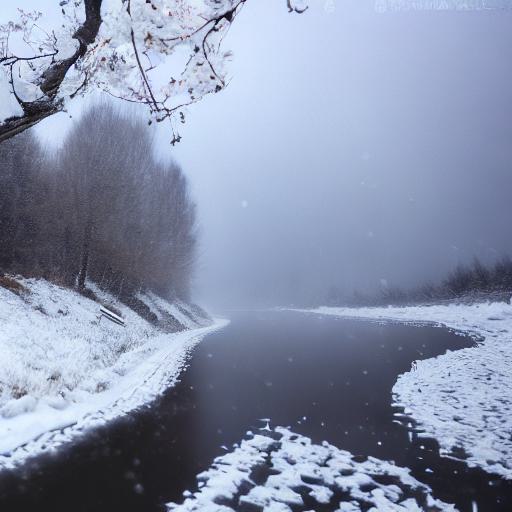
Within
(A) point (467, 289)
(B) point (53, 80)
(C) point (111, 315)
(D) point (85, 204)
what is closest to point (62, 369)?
(B) point (53, 80)

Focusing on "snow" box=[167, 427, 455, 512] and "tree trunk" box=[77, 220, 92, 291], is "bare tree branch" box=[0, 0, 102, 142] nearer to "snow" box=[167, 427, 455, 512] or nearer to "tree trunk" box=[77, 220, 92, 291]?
"snow" box=[167, 427, 455, 512]

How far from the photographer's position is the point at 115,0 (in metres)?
3.00

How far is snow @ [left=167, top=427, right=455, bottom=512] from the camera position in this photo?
323 cm

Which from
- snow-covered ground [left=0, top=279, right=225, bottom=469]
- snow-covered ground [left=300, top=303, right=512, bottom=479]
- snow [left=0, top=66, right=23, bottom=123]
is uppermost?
snow [left=0, top=66, right=23, bottom=123]

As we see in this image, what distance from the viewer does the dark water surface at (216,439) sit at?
3.30 m

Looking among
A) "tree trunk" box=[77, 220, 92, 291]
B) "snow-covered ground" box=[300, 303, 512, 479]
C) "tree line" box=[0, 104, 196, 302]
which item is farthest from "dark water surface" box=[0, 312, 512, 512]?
"tree line" box=[0, 104, 196, 302]

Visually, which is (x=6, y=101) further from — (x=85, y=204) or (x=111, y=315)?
(x=85, y=204)

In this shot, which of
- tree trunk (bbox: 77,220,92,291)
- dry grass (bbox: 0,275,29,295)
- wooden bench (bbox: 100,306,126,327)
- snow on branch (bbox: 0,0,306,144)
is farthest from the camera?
tree trunk (bbox: 77,220,92,291)

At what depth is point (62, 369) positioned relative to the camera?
7.31 meters

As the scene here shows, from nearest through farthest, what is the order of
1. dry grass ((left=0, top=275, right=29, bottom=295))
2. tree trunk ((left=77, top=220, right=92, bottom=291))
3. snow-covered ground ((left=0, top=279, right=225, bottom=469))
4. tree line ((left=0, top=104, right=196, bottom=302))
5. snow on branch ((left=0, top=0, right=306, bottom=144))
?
snow on branch ((left=0, top=0, right=306, bottom=144))
snow-covered ground ((left=0, top=279, right=225, bottom=469))
dry grass ((left=0, top=275, right=29, bottom=295))
tree line ((left=0, top=104, right=196, bottom=302))
tree trunk ((left=77, top=220, right=92, bottom=291))

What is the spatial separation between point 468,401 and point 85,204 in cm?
1871

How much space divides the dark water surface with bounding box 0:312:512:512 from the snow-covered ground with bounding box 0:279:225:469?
496 mm

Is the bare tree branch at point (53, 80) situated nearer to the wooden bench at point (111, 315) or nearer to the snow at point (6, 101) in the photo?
the snow at point (6, 101)

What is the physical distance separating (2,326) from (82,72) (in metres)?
7.42
